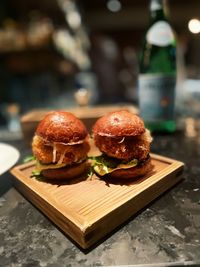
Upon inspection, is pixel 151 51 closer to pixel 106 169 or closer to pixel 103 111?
pixel 103 111

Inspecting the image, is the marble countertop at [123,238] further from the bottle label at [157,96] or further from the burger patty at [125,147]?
the bottle label at [157,96]

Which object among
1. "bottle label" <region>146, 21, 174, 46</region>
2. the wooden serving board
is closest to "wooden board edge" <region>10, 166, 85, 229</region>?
the wooden serving board

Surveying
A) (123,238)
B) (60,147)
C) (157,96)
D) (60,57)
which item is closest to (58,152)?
(60,147)

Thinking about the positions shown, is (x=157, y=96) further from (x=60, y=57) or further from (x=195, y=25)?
(x=60, y=57)

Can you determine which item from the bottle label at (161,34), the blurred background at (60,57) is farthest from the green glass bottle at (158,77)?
the blurred background at (60,57)

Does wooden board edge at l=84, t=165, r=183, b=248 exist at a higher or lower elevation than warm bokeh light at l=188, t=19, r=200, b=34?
lower

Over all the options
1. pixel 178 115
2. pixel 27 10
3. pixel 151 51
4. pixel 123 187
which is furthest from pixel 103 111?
pixel 27 10

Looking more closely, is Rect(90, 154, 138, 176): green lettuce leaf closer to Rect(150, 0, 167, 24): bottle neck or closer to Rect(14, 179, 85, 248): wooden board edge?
Rect(14, 179, 85, 248): wooden board edge
